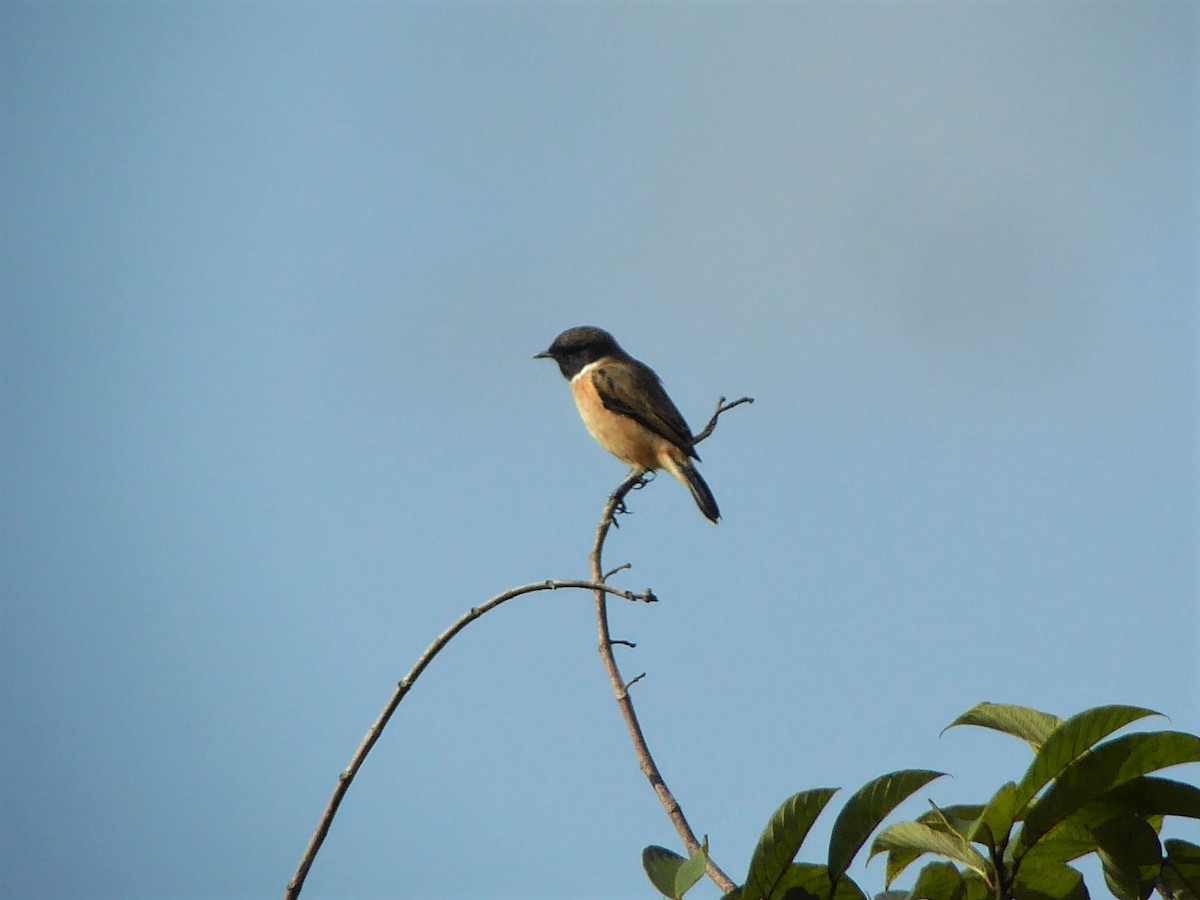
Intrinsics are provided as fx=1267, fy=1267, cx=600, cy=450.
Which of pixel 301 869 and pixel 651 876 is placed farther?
pixel 301 869

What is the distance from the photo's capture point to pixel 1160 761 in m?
2.48

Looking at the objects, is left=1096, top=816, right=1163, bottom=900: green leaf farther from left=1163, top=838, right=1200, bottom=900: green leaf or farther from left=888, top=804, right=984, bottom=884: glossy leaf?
left=888, top=804, right=984, bottom=884: glossy leaf

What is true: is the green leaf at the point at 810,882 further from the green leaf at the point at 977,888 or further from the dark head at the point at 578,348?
the dark head at the point at 578,348

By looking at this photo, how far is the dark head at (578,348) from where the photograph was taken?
36.4 ft

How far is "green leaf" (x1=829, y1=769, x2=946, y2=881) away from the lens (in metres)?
2.51

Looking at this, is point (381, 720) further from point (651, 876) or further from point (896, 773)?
point (896, 773)

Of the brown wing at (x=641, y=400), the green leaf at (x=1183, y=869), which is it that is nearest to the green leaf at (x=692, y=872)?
the green leaf at (x=1183, y=869)

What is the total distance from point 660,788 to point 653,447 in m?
7.11

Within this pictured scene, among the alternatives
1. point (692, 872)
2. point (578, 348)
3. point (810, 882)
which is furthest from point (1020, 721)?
point (578, 348)

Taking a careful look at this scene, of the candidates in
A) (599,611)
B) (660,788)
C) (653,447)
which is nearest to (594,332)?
(653,447)

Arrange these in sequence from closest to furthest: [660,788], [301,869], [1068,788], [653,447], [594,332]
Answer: [1068,788]
[301,869]
[660,788]
[653,447]
[594,332]

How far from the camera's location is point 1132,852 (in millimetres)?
2531

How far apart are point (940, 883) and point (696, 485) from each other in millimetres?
7285

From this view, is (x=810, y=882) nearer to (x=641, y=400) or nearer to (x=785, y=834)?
(x=785, y=834)
